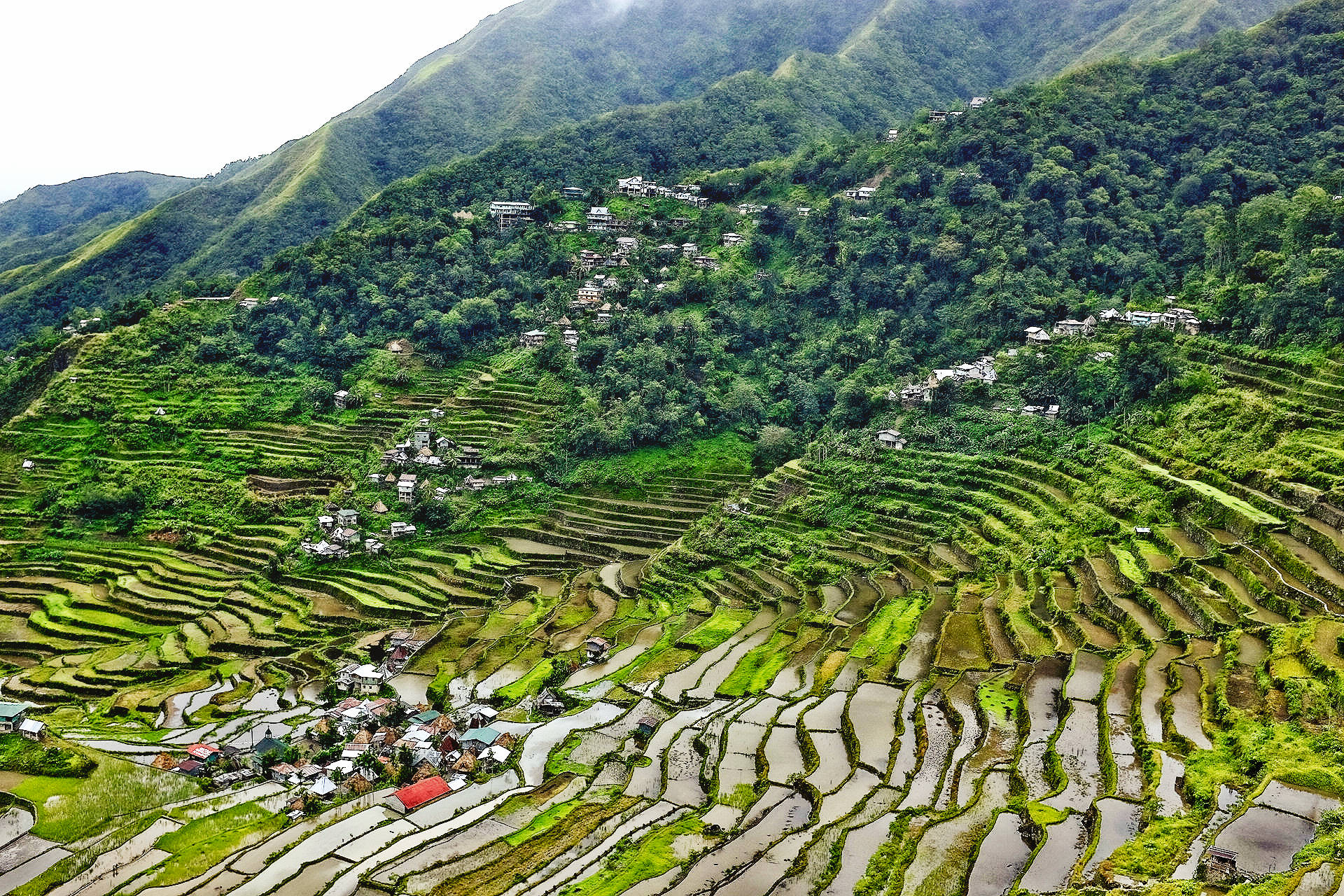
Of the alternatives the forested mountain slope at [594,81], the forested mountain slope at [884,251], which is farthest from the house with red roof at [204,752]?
the forested mountain slope at [594,81]

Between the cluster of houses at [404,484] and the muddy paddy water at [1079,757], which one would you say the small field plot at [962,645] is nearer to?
the muddy paddy water at [1079,757]

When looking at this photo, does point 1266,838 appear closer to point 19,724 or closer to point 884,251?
point 19,724

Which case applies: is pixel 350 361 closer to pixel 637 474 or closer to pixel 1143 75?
pixel 637 474

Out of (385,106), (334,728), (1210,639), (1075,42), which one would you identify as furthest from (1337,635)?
(385,106)

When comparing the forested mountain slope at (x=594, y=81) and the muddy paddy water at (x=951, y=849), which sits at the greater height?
the forested mountain slope at (x=594, y=81)

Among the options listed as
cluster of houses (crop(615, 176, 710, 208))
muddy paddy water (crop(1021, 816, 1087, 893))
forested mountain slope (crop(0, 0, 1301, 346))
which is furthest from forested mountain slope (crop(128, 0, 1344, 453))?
muddy paddy water (crop(1021, 816, 1087, 893))

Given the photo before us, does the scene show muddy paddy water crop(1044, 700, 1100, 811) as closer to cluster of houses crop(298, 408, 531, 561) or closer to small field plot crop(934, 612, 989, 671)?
small field plot crop(934, 612, 989, 671)

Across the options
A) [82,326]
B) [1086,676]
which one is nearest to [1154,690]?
[1086,676]
